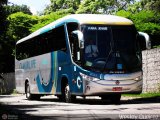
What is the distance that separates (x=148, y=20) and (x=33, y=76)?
31610 mm

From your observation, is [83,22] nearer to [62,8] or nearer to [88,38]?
[88,38]

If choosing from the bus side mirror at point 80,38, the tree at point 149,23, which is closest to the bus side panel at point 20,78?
the bus side mirror at point 80,38

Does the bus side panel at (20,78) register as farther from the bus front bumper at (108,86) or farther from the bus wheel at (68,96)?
the bus front bumper at (108,86)

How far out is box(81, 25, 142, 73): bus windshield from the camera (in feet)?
55.0

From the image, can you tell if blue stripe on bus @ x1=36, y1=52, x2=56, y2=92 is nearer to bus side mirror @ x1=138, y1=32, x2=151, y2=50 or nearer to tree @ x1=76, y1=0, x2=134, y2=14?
bus side mirror @ x1=138, y1=32, x2=151, y2=50

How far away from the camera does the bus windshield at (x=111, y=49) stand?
1677cm

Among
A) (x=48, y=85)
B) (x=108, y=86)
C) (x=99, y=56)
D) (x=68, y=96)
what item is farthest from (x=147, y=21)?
(x=108, y=86)

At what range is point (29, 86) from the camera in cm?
2595

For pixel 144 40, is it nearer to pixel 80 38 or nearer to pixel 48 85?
pixel 80 38

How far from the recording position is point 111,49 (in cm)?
1695

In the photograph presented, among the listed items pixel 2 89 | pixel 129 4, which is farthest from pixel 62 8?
pixel 2 89

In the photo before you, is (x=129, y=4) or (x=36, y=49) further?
(x=129, y=4)

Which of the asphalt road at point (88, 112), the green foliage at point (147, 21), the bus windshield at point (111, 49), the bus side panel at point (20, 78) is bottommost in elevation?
the bus side panel at point (20, 78)

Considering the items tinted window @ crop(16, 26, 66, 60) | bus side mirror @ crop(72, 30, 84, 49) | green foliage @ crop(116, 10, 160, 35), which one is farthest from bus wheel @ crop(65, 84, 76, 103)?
green foliage @ crop(116, 10, 160, 35)
